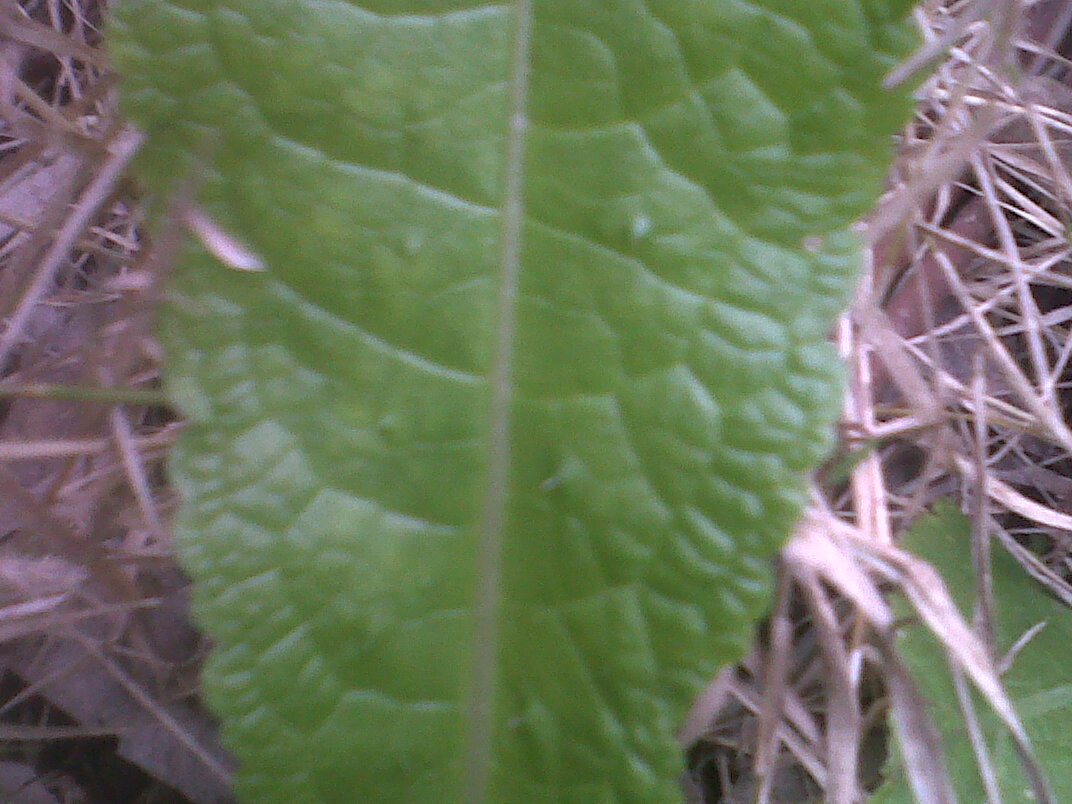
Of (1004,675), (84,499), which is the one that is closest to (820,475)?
(1004,675)

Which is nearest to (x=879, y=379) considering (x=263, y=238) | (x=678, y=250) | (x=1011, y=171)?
(x=1011, y=171)

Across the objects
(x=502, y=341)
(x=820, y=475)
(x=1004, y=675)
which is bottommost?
(x=1004, y=675)

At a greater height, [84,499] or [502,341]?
[502,341]

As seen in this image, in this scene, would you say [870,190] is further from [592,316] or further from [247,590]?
[247,590]

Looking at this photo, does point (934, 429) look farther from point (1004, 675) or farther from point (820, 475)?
point (1004, 675)

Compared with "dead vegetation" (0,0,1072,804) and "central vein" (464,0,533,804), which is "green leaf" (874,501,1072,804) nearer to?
"dead vegetation" (0,0,1072,804)

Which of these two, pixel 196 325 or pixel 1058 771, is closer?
pixel 196 325
